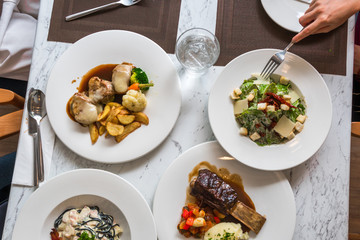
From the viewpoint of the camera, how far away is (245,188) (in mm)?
2383

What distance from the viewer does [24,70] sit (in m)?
2.88

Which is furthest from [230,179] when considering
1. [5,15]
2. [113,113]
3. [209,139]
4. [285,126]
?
[5,15]

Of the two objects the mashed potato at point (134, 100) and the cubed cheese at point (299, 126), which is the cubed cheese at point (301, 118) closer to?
the cubed cheese at point (299, 126)

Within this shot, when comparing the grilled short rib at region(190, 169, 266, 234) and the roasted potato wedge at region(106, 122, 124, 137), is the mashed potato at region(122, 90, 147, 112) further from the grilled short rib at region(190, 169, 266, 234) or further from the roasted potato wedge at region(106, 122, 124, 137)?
the grilled short rib at region(190, 169, 266, 234)

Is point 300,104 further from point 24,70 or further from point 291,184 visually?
point 24,70

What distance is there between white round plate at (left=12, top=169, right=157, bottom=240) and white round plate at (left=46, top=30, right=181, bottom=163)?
159 millimetres

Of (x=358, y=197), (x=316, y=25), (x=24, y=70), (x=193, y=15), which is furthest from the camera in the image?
(x=358, y=197)

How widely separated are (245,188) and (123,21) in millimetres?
1654

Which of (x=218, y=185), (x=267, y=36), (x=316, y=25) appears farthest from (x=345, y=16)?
(x=218, y=185)

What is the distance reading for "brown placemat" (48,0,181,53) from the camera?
8.36ft

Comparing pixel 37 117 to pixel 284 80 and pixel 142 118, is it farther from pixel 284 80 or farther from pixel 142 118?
pixel 284 80

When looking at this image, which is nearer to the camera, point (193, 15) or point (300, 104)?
point (300, 104)

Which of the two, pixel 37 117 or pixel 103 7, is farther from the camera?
pixel 103 7

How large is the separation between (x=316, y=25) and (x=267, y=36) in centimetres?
39
